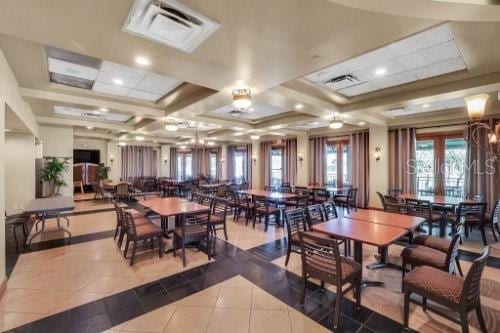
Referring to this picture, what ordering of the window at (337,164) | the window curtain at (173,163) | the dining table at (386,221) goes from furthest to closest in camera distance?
the window curtain at (173,163)
the window at (337,164)
the dining table at (386,221)

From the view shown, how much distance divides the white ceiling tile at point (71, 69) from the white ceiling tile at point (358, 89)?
4.32 metres

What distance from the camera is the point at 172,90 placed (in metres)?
4.70

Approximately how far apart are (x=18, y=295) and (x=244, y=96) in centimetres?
362

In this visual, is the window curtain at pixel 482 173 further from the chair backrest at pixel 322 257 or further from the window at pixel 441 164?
the chair backrest at pixel 322 257

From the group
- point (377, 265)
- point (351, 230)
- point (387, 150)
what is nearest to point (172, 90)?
point (351, 230)

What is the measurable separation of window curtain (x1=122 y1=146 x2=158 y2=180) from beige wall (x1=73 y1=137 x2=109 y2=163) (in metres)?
0.98

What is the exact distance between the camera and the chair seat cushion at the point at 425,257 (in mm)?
2475

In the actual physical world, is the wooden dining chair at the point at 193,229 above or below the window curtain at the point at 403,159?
below

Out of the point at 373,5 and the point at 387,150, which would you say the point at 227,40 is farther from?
the point at 387,150

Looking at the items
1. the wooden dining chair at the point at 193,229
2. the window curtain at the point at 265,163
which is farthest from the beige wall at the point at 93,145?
the wooden dining chair at the point at 193,229

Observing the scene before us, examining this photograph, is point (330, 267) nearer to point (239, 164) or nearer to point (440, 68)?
point (440, 68)

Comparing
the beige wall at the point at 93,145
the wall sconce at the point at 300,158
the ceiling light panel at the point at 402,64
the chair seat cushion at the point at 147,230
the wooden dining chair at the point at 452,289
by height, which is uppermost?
the ceiling light panel at the point at 402,64

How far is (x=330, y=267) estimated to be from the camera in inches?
87.4

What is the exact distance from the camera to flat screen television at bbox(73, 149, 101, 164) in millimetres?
12031
